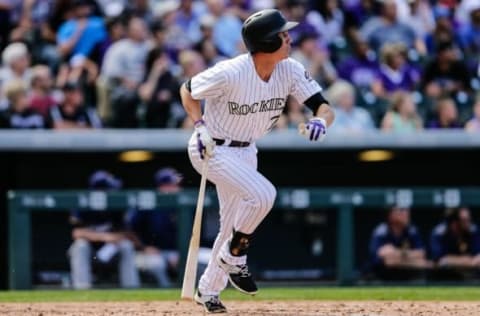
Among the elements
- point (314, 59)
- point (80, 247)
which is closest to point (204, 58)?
point (314, 59)

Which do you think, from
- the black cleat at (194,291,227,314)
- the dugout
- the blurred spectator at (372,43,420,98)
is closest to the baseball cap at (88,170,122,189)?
the dugout

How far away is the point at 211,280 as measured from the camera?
22.4 feet

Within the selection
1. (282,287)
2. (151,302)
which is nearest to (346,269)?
(282,287)

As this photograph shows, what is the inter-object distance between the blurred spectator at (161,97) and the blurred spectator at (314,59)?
4.51ft

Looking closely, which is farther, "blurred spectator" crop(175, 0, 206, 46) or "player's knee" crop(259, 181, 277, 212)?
"blurred spectator" crop(175, 0, 206, 46)

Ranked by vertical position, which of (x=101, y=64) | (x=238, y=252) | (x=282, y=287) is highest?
(x=101, y=64)

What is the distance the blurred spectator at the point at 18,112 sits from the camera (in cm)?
1041

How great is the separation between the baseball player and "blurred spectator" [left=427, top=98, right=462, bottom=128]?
4721mm

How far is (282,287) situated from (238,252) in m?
3.85

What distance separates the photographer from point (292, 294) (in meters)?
9.12

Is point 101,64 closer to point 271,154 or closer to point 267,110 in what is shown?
point 271,154

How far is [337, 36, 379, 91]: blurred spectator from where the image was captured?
11922 millimetres

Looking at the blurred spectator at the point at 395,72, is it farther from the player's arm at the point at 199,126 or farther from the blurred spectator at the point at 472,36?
the player's arm at the point at 199,126

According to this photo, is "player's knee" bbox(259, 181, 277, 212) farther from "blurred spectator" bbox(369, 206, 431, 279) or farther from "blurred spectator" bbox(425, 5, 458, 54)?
"blurred spectator" bbox(425, 5, 458, 54)
